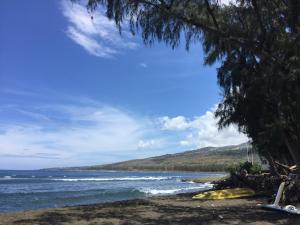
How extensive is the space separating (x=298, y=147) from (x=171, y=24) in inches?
239

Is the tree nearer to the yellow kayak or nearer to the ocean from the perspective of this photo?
the yellow kayak

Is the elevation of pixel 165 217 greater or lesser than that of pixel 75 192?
lesser

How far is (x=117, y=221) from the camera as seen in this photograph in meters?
14.4

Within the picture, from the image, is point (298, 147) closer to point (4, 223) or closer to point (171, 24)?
point (171, 24)

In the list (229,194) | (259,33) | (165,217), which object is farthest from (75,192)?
(259,33)

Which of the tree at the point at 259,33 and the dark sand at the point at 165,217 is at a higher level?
the tree at the point at 259,33

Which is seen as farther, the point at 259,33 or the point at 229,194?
the point at 229,194

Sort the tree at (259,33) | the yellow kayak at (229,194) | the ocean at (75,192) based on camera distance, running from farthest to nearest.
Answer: the ocean at (75,192)
the yellow kayak at (229,194)
the tree at (259,33)

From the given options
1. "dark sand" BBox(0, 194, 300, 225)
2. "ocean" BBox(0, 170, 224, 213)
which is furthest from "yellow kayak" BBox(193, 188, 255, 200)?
"ocean" BBox(0, 170, 224, 213)

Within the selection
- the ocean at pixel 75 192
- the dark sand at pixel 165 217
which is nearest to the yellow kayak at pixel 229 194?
the dark sand at pixel 165 217

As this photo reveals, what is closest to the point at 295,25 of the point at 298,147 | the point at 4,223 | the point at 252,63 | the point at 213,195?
the point at 252,63

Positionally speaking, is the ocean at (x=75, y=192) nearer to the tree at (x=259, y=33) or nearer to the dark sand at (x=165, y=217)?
the dark sand at (x=165, y=217)

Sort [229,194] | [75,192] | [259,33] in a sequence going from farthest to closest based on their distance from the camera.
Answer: [75,192] → [229,194] → [259,33]

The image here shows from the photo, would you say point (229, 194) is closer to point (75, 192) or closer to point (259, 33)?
point (259, 33)
